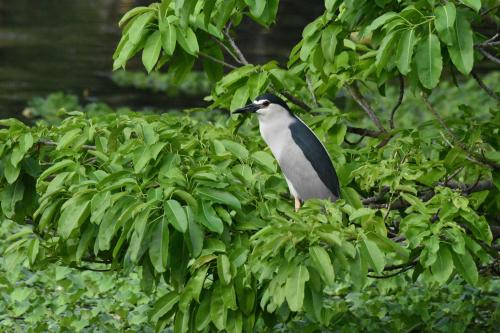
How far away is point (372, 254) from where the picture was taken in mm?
3762

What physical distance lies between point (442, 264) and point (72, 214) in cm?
145

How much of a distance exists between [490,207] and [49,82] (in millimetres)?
11895

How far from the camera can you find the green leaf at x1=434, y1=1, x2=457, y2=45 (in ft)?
13.3

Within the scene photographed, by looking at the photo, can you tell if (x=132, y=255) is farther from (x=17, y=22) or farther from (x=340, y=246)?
(x=17, y=22)

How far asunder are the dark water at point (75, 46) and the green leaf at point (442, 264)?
35.9ft

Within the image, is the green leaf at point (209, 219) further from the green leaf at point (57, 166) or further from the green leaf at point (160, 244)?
the green leaf at point (57, 166)

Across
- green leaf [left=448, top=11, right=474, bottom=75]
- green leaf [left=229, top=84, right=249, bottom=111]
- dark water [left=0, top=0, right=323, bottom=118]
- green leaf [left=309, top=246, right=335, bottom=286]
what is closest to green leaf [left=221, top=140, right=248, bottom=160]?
green leaf [left=229, top=84, right=249, bottom=111]

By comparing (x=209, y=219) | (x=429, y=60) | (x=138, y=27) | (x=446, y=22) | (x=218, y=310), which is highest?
(x=446, y=22)

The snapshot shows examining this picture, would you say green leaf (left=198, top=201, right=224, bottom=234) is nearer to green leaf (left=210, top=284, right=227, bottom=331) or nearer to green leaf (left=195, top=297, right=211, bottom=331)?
green leaf (left=210, top=284, right=227, bottom=331)

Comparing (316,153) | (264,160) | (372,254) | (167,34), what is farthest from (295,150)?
(372,254)

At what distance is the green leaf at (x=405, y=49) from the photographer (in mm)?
4121

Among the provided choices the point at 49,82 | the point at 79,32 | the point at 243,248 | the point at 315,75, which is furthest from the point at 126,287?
the point at 79,32

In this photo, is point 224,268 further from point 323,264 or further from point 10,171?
point 10,171

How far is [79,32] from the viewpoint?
68.6 ft
